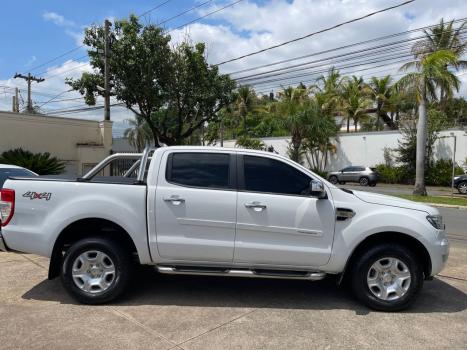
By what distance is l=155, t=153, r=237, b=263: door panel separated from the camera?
4719mm

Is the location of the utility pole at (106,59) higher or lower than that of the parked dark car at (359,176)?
higher

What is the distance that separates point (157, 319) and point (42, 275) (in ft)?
7.59

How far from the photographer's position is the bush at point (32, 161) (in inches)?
725

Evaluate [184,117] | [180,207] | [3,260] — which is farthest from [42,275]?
[184,117]

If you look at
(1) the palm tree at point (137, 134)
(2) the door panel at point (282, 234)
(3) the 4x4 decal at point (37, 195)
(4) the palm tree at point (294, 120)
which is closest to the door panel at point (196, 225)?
(2) the door panel at point (282, 234)

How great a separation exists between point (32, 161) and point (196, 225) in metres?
16.2

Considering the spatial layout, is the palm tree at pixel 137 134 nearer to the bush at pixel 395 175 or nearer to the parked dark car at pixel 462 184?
the bush at pixel 395 175

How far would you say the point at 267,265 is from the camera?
4.77m

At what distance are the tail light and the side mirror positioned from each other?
10.9 ft

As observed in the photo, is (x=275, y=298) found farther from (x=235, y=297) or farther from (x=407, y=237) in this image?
(x=407, y=237)

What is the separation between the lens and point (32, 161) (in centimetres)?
1864

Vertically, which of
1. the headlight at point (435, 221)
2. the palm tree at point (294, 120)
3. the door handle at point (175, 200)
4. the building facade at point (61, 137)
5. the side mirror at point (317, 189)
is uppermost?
the palm tree at point (294, 120)

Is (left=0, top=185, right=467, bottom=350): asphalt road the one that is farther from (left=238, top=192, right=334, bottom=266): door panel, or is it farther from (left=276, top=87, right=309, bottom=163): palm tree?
(left=276, top=87, right=309, bottom=163): palm tree

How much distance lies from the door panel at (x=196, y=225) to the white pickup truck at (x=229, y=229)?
0.4 inches
